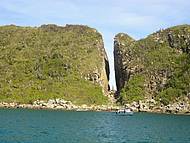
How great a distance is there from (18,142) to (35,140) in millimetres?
5644

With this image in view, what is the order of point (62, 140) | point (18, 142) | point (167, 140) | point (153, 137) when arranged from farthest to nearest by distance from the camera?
1. point (153, 137)
2. point (167, 140)
3. point (62, 140)
4. point (18, 142)

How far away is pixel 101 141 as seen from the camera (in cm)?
9088

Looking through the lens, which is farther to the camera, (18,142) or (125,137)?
(125,137)

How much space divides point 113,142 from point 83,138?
6.84 m

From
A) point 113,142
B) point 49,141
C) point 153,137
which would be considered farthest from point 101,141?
point 153,137

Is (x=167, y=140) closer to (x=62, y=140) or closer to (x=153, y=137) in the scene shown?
(x=153, y=137)

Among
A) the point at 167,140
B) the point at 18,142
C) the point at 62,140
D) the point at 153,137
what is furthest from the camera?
the point at 153,137

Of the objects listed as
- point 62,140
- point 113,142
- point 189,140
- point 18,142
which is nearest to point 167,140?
point 189,140

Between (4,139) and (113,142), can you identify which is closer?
(4,139)

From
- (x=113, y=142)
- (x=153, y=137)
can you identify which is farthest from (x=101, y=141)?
(x=153, y=137)

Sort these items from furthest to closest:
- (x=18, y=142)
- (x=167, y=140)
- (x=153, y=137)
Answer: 1. (x=153, y=137)
2. (x=167, y=140)
3. (x=18, y=142)

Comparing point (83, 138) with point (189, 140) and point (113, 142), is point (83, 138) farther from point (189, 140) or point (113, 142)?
point (189, 140)

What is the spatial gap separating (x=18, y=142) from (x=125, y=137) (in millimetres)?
31309

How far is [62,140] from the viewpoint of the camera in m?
88.8
